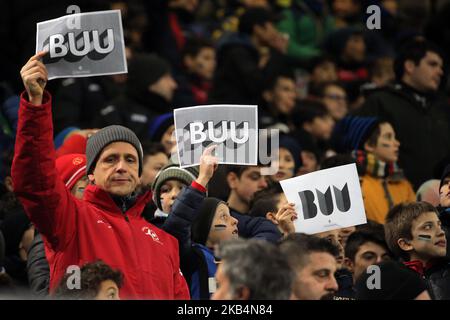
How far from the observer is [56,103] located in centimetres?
1141

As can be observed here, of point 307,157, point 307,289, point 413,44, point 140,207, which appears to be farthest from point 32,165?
point 413,44

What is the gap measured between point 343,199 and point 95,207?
64.5 inches

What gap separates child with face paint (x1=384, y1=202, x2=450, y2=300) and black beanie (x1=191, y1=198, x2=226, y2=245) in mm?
1161

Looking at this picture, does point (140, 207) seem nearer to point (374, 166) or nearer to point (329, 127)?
point (374, 166)

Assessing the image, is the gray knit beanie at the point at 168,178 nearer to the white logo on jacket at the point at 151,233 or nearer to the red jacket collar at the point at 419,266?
the white logo on jacket at the point at 151,233

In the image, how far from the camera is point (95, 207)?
7281 millimetres

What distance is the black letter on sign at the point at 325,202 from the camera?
315 inches

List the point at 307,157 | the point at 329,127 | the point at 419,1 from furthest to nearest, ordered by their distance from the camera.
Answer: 1. the point at 419,1
2. the point at 329,127
3. the point at 307,157

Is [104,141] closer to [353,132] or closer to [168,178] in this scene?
[168,178]

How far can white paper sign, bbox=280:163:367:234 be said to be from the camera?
7.96 metres

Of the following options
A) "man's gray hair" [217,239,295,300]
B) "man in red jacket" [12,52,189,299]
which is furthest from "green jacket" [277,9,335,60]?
"man's gray hair" [217,239,295,300]

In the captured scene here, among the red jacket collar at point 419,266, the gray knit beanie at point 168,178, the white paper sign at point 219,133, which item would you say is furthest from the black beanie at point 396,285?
the gray knit beanie at point 168,178

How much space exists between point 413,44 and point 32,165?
5.39m

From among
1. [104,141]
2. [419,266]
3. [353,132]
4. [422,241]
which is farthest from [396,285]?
[353,132]
